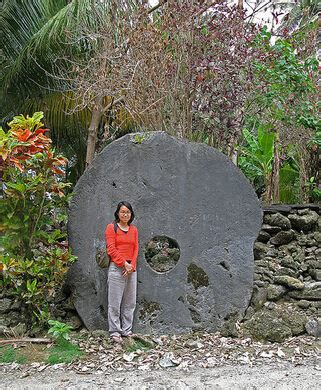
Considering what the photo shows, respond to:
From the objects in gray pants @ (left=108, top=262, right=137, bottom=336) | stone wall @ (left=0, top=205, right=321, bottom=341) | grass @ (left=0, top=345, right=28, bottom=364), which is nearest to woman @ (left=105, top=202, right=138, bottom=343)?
gray pants @ (left=108, top=262, right=137, bottom=336)

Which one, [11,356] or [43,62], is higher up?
[43,62]

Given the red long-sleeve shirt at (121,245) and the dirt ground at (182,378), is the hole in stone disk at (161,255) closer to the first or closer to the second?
the red long-sleeve shirt at (121,245)

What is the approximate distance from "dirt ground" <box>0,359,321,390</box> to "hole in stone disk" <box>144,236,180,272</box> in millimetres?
1577

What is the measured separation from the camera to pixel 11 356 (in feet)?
13.6

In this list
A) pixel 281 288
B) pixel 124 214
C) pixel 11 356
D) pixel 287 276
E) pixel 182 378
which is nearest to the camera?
pixel 182 378

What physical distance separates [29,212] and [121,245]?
2.73ft

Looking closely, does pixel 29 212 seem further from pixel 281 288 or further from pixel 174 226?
pixel 281 288

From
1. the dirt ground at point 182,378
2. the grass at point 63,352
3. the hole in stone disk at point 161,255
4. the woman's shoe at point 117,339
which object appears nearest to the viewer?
the dirt ground at point 182,378

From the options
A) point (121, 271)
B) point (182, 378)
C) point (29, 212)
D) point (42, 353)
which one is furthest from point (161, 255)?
point (182, 378)

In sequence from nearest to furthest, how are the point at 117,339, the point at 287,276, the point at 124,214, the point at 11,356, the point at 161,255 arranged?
the point at 11,356 < the point at 117,339 < the point at 124,214 < the point at 287,276 < the point at 161,255

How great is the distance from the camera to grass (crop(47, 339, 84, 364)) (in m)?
4.07

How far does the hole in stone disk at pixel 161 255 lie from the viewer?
5421 mm

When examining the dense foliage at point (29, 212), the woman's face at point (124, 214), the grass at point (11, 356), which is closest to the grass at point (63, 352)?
the grass at point (11, 356)

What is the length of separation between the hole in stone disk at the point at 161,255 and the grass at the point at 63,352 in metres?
1.35
